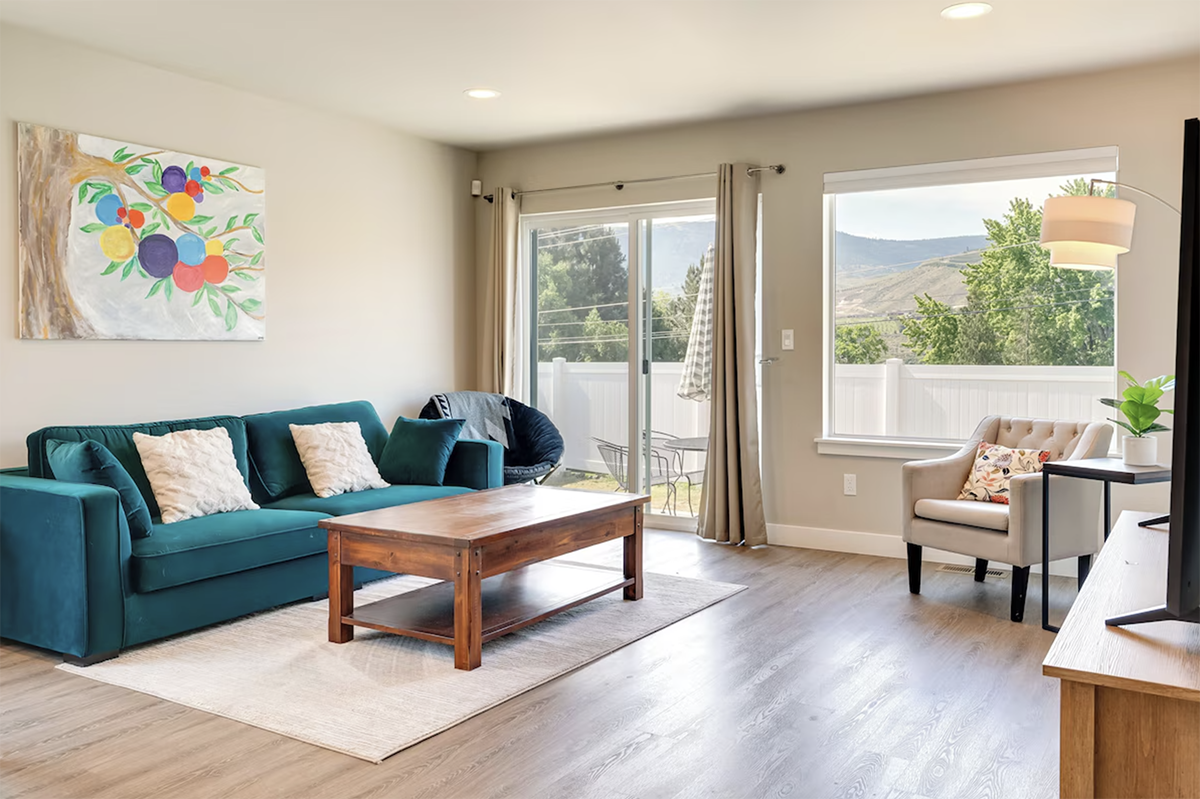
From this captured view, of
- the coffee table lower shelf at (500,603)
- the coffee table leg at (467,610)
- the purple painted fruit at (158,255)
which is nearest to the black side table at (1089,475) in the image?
the coffee table lower shelf at (500,603)

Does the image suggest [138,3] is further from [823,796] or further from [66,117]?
[823,796]

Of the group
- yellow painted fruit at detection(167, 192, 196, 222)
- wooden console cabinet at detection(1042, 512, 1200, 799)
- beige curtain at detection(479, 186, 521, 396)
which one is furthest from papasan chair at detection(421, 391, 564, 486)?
wooden console cabinet at detection(1042, 512, 1200, 799)

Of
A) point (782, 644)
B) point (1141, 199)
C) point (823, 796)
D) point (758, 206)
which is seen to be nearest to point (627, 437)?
point (758, 206)

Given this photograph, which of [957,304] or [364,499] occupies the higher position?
[957,304]

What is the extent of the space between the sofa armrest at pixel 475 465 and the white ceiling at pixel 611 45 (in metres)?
1.87

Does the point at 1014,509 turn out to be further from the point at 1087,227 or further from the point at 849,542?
the point at 849,542

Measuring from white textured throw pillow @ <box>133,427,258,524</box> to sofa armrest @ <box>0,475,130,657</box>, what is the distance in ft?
1.69

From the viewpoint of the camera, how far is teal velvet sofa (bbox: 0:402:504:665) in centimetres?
336

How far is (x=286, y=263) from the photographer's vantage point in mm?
5273

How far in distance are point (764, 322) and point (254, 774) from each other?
393 cm

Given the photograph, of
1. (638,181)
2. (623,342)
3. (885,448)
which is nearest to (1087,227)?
(885,448)

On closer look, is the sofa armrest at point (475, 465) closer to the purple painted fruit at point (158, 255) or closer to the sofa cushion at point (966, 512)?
the purple painted fruit at point (158, 255)

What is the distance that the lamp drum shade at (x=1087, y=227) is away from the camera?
11.8ft

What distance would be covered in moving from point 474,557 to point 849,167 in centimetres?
328
